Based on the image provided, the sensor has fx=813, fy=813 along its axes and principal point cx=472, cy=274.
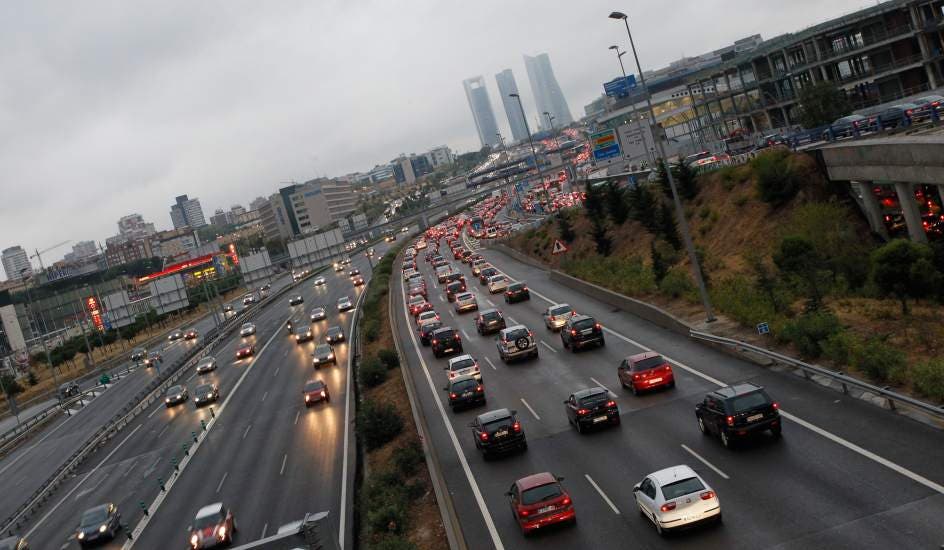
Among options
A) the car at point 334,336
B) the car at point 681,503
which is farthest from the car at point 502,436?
the car at point 334,336

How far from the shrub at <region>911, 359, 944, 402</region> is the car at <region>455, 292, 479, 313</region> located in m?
39.1

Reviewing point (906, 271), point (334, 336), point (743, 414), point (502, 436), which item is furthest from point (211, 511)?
point (334, 336)

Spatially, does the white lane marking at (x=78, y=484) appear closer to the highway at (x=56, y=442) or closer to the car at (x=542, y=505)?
the highway at (x=56, y=442)

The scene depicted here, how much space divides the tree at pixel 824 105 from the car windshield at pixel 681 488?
59.4 m

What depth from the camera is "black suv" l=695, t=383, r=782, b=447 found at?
20031mm

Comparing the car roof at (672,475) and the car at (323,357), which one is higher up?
the car at (323,357)

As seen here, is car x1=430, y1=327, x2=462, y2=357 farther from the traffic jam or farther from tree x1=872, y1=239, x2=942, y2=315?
tree x1=872, y1=239, x2=942, y2=315

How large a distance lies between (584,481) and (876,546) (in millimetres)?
7947

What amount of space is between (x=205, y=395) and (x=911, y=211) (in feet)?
137

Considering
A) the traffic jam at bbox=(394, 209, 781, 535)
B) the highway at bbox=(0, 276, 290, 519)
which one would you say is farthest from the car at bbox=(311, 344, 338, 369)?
the highway at bbox=(0, 276, 290, 519)

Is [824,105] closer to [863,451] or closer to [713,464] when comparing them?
[863,451]

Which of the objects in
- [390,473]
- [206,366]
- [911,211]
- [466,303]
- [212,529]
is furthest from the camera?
[206,366]

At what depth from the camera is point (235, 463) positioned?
3616 centimetres

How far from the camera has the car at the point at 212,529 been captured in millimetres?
25219
